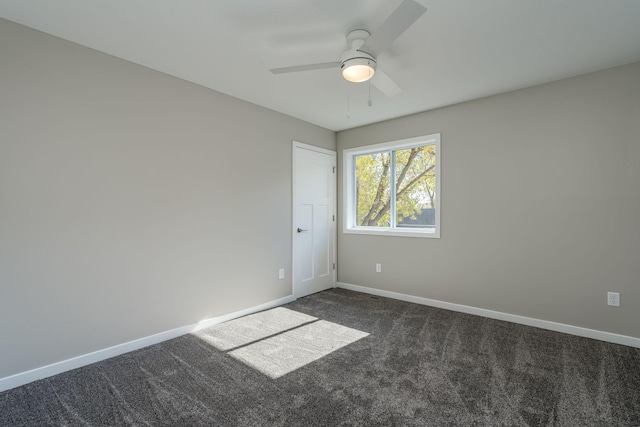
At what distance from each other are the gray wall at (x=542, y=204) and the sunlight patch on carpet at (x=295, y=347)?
1.47 meters

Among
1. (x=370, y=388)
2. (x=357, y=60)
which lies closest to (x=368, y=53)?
(x=357, y=60)

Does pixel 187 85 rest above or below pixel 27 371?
above

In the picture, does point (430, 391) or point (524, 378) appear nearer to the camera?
point (430, 391)

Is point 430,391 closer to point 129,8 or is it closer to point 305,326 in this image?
point 305,326

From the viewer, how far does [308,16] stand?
1955mm

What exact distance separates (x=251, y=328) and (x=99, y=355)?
49.1 inches

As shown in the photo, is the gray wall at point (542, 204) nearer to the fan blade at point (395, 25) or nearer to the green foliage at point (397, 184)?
the green foliage at point (397, 184)

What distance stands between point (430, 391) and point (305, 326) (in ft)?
4.69

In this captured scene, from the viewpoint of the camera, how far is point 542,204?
299 centimetres

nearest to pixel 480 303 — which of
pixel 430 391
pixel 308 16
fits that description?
pixel 430 391

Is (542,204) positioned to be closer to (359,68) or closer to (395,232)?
(395,232)

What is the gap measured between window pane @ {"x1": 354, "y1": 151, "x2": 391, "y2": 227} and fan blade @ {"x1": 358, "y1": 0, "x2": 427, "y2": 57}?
2.48 meters

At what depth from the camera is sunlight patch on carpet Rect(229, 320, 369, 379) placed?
229 cm

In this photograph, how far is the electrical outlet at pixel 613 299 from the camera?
8.64 ft
